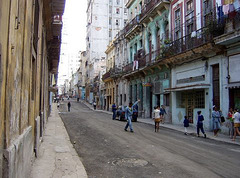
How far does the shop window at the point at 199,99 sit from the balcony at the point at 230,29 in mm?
4432

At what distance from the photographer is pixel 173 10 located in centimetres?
2097

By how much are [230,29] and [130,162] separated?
10.4m

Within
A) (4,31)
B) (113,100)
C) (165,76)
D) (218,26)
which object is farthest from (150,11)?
(4,31)

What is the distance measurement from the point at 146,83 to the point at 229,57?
38.3 feet

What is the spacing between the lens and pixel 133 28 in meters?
29.3

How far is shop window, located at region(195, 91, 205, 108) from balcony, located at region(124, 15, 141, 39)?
43.4 feet

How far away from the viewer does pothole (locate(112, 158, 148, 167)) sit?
6.40 meters

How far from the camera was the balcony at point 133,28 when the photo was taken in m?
28.1

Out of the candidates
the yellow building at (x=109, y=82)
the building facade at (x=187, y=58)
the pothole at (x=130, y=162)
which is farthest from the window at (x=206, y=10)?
the yellow building at (x=109, y=82)

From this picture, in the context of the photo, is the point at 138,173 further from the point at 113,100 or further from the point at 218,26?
the point at 113,100

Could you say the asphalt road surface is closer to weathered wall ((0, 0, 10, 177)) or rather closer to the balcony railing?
weathered wall ((0, 0, 10, 177))

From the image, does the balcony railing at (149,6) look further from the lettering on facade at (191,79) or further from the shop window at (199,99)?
the shop window at (199,99)

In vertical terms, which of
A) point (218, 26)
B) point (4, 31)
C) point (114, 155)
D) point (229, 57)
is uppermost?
point (218, 26)

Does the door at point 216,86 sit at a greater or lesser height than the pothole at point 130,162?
greater
